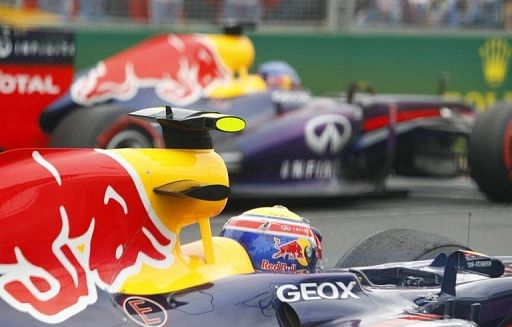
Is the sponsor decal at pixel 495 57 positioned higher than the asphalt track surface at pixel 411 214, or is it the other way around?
the sponsor decal at pixel 495 57

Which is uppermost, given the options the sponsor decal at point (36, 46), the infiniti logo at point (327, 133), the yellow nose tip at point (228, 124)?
the yellow nose tip at point (228, 124)

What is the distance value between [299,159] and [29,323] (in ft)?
18.9

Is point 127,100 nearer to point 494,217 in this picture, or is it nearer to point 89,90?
point 89,90

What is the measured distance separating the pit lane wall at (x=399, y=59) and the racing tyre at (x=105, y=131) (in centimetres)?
360

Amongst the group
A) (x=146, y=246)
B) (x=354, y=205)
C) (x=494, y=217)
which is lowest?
(x=354, y=205)

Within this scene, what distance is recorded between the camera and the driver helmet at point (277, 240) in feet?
14.3

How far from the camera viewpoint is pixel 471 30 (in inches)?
574

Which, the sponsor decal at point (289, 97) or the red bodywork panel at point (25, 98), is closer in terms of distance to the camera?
the red bodywork panel at point (25, 98)

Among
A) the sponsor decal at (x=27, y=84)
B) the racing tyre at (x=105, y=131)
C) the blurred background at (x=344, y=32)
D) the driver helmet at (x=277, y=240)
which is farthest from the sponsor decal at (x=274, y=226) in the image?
the blurred background at (x=344, y=32)

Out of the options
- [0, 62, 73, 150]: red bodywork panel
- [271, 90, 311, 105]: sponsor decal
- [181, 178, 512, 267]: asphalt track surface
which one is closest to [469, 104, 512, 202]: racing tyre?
[181, 178, 512, 267]: asphalt track surface

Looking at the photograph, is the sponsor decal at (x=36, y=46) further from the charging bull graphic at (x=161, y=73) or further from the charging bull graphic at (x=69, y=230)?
the charging bull graphic at (x=69, y=230)

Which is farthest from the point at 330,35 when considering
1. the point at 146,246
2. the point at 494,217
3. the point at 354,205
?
the point at 146,246

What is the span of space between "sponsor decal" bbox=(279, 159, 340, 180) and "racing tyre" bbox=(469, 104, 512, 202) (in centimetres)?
111

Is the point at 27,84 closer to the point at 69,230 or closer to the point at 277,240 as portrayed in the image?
the point at 277,240
